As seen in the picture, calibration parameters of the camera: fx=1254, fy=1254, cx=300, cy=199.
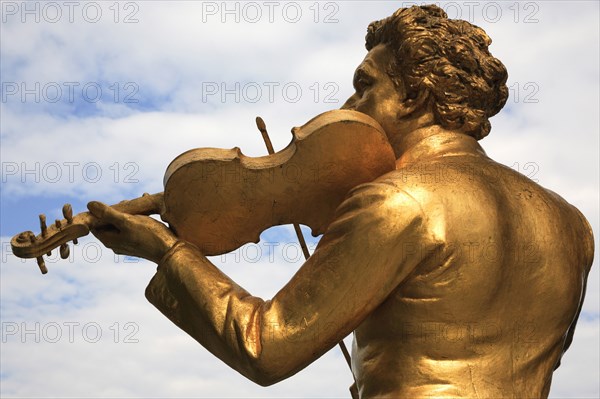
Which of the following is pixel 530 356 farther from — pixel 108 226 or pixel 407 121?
pixel 108 226

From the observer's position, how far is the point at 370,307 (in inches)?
211

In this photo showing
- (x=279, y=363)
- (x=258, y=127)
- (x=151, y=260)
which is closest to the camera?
(x=279, y=363)

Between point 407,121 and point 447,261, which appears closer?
point 447,261

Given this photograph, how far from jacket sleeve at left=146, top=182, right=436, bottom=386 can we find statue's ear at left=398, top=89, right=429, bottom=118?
64 cm

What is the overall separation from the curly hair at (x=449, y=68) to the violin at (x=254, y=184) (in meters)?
0.36

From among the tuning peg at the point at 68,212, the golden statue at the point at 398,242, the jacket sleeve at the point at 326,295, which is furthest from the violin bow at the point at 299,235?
the tuning peg at the point at 68,212

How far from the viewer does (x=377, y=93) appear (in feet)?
19.9

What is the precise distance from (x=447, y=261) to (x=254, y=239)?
37.7 inches

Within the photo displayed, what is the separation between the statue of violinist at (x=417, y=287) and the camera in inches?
209

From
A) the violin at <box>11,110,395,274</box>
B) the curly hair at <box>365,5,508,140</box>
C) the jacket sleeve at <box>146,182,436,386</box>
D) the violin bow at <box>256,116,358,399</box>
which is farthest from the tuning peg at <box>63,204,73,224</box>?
the curly hair at <box>365,5,508,140</box>

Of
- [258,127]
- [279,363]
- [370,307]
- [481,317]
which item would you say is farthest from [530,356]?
[258,127]

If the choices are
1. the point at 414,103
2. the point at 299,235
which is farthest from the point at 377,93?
the point at 299,235

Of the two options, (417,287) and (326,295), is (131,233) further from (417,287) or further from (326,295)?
(417,287)

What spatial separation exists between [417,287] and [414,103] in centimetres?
101
